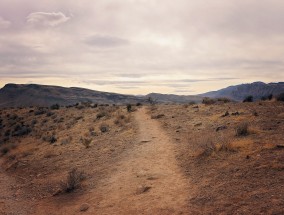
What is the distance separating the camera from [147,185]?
35.3 ft

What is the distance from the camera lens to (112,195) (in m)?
10.5

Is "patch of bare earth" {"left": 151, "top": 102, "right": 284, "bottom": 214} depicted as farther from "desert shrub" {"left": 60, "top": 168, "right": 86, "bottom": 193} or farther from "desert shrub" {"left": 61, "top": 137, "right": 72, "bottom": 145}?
"desert shrub" {"left": 61, "top": 137, "right": 72, "bottom": 145}

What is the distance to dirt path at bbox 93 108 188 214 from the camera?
9.12 meters

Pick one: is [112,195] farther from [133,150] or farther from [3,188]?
[3,188]

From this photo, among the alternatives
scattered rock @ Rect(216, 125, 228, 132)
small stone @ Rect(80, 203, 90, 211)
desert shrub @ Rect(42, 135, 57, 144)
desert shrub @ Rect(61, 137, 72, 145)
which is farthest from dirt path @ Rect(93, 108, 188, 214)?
desert shrub @ Rect(42, 135, 57, 144)

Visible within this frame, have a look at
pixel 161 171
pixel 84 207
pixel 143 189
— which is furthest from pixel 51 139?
pixel 143 189

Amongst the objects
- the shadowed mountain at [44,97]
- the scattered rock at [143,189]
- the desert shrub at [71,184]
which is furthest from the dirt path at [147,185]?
the shadowed mountain at [44,97]

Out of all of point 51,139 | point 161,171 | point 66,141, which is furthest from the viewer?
point 51,139

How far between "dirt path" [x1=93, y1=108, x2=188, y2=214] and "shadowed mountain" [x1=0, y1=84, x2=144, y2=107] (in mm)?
154770

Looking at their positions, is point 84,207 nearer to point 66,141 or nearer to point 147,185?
point 147,185

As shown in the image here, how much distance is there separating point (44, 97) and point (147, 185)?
174 metres

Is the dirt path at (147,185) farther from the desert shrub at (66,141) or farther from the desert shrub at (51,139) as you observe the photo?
the desert shrub at (51,139)

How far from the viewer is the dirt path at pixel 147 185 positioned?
29.9 ft

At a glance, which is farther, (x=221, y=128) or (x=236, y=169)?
(x=221, y=128)
